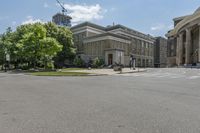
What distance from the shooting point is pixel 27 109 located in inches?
282

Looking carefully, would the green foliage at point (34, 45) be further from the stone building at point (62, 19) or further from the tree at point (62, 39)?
the stone building at point (62, 19)

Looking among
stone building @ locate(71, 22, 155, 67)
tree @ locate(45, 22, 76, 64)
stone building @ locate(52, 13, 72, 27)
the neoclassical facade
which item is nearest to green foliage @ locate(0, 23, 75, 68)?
tree @ locate(45, 22, 76, 64)

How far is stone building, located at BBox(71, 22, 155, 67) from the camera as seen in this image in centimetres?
7575

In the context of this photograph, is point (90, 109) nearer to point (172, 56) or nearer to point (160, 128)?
point (160, 128)

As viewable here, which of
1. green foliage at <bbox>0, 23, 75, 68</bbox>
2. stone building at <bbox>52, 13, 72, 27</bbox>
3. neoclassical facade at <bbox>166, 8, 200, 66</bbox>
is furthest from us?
stone building at <bbox>52, 13, 72, 27</bbox>

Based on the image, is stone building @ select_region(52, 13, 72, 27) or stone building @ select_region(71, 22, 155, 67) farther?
stone building @ select_region(52, 13, 72, 27)

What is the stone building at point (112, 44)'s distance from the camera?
7575 centimetres

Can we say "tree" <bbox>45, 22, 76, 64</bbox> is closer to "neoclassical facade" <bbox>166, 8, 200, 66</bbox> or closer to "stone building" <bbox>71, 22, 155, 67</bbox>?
"stone building" <bbox>71, 22, 155, 67</bbox>

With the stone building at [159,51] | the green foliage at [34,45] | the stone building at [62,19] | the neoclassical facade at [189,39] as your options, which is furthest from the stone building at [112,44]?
the green foliage at [34,45]

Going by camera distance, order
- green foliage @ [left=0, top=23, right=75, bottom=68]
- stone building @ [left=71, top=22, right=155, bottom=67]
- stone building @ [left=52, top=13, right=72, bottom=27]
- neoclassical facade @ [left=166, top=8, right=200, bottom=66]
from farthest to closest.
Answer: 1. stone building @ [left=52, top=13, right=72, bottom=27]
2. stone building @ [left=71, top=22, right=155, bottom=67]
3. neoclassical facade @ [left=166, top=8, right=200, bottom=66]
4. green foliage @ [left=0, top=23, right=75, bottom=68]

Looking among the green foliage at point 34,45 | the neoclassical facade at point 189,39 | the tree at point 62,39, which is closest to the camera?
the green foliage at point 34,45

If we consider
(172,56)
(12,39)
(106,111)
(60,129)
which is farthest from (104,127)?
(172,56)

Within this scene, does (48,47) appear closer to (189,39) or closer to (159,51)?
(189,39)

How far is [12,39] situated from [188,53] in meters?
54.7
